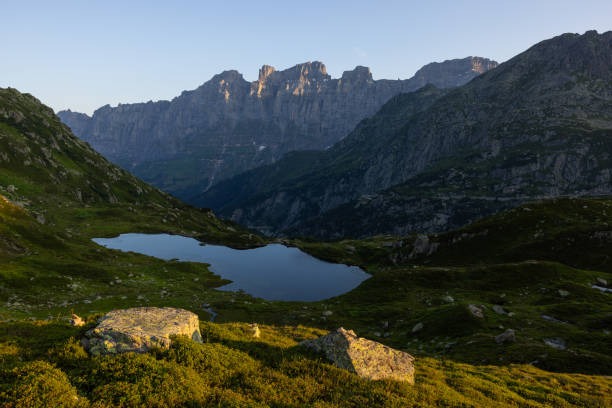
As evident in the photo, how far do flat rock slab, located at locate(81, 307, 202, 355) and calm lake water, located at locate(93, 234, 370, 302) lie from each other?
252 feet

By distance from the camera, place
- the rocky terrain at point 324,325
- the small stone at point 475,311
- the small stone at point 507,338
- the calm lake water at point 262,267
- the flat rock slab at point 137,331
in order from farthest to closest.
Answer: the calm lake water at point 262,267, the small stone at point 475,311, the small stone at point 507,338, the flat rock slab at point 137,331, the rocky terrain at point 324,325

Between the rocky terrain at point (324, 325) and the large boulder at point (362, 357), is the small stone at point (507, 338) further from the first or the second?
the large boulder at point (362, 357)

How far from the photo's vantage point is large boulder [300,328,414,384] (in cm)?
1778

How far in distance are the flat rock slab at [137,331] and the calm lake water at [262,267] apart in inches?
3019

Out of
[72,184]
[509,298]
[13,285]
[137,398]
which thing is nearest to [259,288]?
[13,285]

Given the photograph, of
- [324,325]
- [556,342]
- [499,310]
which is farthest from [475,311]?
[324,325]

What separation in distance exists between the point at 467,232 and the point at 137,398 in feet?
378

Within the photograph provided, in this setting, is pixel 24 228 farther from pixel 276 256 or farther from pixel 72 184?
pixel 72 184

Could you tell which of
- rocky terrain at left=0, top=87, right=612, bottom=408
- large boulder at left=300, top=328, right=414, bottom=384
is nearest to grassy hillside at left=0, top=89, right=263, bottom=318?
rocky terrain at left=0, top=87, right=612, bottom=408

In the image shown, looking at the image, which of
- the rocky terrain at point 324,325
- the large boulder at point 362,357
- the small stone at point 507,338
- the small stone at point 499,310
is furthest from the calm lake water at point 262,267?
the large boulder at point 362,357

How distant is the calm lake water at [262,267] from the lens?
336 feet

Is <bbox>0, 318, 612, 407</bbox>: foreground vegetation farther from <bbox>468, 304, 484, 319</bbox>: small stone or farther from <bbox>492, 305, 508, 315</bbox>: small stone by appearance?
<bbox>492, 305, 508, 315</bbox>: small stone

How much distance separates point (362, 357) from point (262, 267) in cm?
11495

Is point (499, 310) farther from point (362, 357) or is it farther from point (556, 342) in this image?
point (362, 357)
